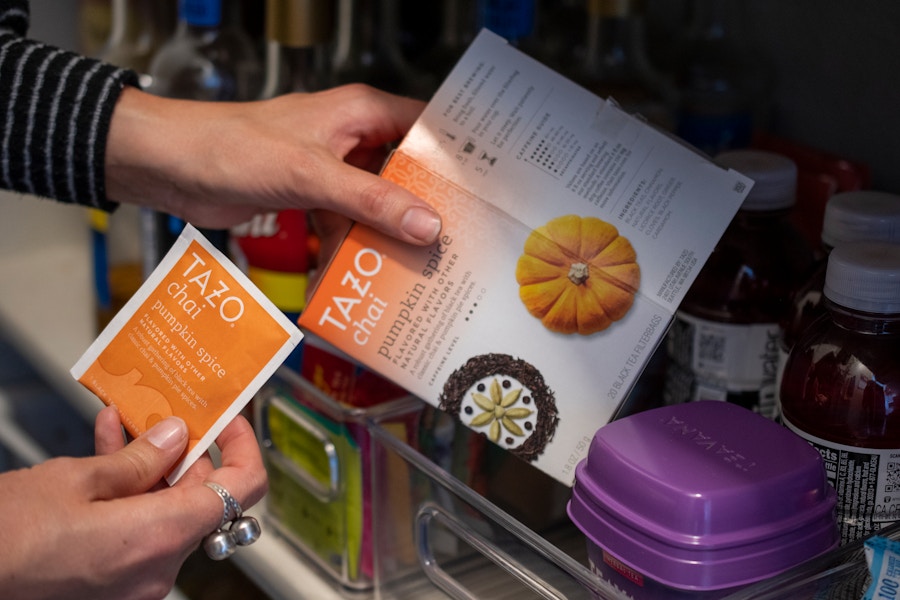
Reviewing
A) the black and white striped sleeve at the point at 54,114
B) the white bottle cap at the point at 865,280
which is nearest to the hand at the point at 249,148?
the black and white striped sleeve at the point at 54,114

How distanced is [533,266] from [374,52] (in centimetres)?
51

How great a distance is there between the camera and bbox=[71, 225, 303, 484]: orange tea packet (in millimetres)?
681

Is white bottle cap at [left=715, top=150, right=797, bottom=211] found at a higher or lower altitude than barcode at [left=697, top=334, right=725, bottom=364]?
higher

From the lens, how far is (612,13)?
1.02 m

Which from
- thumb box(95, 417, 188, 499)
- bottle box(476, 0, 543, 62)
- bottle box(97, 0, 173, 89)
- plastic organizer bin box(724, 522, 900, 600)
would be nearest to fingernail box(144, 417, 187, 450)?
thumb box(95, 417, 188, 499)

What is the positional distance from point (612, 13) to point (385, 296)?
43cm

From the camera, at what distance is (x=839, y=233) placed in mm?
752

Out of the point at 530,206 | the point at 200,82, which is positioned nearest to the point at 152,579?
the point at 530,206

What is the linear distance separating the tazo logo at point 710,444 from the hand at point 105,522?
0.90ft

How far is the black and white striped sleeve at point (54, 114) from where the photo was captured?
2.96 ft

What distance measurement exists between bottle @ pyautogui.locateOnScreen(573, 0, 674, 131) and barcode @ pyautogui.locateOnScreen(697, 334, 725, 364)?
319 millimetres

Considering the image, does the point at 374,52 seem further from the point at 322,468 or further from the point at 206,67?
the point at 322,468

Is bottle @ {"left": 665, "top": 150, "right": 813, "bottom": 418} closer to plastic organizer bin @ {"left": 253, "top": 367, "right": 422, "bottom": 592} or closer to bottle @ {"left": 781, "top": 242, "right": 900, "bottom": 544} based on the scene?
bottle @ {"left": 781, "top": 242, "right": 900, "bottom": 544}

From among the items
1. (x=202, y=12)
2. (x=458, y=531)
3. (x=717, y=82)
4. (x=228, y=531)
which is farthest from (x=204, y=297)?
(x=717, y=82)
